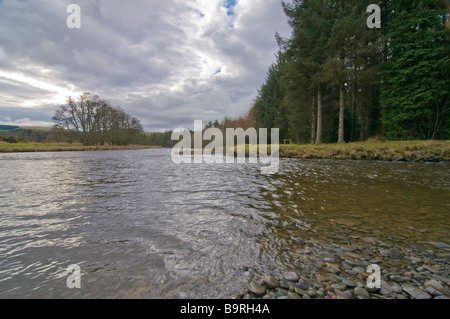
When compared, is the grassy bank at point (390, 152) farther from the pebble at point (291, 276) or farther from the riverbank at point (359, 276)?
the pebble at point (291, 276)

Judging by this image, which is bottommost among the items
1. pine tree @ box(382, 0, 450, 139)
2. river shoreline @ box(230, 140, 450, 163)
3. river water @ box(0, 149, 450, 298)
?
river water @ box(0, 149, 450, 298)

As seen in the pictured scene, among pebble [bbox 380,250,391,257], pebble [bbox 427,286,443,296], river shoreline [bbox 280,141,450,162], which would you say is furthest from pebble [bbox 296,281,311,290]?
river shoreline [bbox 280,141,450,162]

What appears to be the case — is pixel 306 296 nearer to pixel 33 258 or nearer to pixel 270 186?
pixel 33 258

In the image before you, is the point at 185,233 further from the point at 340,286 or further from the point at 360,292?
the point at 360,292

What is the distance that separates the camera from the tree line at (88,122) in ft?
128

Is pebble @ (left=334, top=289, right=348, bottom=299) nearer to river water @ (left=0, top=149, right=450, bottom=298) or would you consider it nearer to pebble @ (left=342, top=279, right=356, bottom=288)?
pebble @ (left=342, top=279, right=356, bottom=288)

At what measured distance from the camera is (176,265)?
2.27 m

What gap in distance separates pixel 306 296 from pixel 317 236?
4.45 feet

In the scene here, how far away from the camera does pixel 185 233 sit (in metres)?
3.13

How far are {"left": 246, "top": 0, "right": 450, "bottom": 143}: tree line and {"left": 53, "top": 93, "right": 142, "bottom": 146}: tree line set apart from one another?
40698 mm

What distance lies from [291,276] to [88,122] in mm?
51501

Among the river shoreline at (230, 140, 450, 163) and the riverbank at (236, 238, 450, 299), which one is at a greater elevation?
the river shoreline at (230, 140, 450, 163)

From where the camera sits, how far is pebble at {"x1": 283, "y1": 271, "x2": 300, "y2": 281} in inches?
76.8
